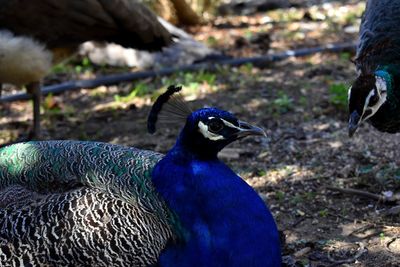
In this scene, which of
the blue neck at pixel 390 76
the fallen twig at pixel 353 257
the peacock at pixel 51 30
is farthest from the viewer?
the peacock at pixel 51 30

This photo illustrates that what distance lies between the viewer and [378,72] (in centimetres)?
338

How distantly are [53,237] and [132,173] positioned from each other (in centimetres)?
36

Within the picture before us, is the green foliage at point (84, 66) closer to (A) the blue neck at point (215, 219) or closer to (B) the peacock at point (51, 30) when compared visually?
(B) the peacock at point (51, 30)

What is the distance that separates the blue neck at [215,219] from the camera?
2291mm

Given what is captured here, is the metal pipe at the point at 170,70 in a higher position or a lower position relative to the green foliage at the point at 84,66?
lower

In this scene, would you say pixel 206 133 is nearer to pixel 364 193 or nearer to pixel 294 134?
pixel 364 193

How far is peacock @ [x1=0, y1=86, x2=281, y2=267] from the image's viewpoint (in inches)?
90.9

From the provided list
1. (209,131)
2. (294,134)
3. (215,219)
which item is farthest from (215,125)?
(294,134)

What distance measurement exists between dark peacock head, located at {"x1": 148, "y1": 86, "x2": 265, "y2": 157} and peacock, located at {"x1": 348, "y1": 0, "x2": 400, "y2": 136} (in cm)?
95

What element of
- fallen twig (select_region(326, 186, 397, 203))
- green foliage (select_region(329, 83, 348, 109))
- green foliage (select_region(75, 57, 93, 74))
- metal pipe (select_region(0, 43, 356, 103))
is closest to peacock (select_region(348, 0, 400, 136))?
fallen twig (select_region(326, 186, 397, 203))

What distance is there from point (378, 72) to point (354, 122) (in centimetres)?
32

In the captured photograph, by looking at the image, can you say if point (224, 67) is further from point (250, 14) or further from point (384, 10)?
point (250, 14)

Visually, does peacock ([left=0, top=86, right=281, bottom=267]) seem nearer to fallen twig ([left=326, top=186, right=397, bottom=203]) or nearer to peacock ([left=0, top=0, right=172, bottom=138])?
fallen twig ([left=326, top=186, right=397, bottom=203])

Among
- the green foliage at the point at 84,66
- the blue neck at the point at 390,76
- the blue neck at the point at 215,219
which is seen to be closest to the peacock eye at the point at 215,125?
the blue neck at the point at 215,219
